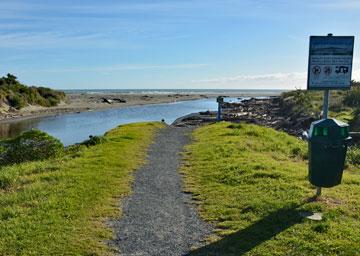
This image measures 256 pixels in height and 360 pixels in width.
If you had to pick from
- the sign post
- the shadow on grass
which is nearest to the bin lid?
the sign post

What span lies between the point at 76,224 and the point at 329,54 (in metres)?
4.80

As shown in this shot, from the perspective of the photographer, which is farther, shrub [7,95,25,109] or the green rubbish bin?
shrub [7,95,25,109]

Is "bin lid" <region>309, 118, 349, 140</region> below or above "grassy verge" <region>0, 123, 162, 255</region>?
above

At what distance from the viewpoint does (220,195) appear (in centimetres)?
923

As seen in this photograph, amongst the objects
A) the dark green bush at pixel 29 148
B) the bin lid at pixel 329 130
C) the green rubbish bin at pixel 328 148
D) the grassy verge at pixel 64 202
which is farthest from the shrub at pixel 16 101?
the bin lid at pixel 329 130

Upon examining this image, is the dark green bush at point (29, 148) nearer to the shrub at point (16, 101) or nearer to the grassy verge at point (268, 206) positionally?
the grassy verge at point (268, 206)

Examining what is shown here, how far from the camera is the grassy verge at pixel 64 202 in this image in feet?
21.8

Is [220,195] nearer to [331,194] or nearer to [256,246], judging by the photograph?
[331,194]

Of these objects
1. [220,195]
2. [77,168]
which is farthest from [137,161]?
[220,195]

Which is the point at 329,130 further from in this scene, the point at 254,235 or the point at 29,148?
the point at 29,148

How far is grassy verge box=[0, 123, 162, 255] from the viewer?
261 inches

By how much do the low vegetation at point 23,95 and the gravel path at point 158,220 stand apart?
45.1 meters

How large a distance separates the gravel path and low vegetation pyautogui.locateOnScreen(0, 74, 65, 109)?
4514 centimetres

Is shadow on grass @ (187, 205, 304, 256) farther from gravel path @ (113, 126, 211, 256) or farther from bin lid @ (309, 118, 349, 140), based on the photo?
bin lid @ (309, 118, 349, 140)
